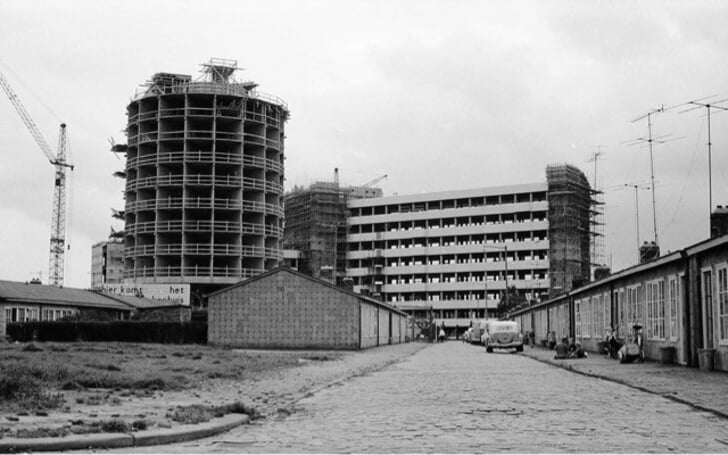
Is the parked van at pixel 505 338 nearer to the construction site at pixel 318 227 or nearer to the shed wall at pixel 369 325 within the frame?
the shed wall at pixel 369 325

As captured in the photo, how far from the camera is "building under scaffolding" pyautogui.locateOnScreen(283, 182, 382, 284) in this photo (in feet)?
484

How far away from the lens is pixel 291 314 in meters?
54.7

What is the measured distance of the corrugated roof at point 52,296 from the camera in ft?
195

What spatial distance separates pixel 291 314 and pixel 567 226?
268ft

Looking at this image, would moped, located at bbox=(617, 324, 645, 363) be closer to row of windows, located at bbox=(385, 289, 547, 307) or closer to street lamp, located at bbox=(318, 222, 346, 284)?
row of windows, located at bbox=(385, 289, 547, 307)

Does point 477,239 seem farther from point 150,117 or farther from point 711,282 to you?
point 711,282

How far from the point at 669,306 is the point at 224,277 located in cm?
7493

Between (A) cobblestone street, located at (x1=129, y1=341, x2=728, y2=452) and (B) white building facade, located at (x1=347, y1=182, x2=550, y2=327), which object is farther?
(B) white building facade, located at (x1=347, y1=182, x2=550, y2=327)

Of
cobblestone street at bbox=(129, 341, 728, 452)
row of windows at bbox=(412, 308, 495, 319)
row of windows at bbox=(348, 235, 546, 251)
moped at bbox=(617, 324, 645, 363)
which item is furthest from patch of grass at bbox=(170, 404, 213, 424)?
row of windows at bbox=(412, 308, 495, 319)

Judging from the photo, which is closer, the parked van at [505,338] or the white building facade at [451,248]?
the parked van at [505,338]

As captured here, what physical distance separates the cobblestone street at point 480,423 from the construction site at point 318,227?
4968 inches

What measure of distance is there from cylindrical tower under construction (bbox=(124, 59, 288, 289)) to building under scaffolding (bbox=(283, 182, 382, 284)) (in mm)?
39496

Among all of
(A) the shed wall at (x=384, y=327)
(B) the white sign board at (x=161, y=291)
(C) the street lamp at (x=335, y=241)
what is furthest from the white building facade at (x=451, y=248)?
(A) the shed wall at (x=384, y=327)

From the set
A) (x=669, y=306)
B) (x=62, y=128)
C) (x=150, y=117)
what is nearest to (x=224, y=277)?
(x=150, y=117)
